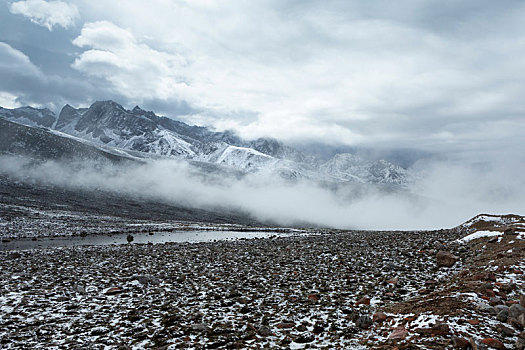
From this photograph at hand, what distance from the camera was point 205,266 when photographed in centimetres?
2302

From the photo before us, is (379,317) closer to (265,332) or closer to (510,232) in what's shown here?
(265,332)

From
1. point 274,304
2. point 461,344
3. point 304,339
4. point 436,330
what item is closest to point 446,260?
point 274,304

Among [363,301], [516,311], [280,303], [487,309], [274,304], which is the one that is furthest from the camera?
[280,303]

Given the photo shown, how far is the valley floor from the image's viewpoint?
31.8 ft

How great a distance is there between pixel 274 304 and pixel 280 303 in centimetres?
37

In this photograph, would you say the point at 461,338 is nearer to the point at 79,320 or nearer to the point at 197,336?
the point at 197,336

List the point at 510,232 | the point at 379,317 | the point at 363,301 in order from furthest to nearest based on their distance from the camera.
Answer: the point at 510,232
the point at 363,301
the point at 379,317

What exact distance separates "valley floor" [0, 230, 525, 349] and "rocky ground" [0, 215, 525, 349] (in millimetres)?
46

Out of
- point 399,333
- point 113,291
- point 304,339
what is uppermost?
point 399,333

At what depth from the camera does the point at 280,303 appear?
14.1 m

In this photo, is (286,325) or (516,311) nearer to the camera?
(516,311)

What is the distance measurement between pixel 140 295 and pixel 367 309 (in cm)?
1117

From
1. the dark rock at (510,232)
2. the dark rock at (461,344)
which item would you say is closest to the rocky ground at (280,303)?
the dark rock at (461,344)

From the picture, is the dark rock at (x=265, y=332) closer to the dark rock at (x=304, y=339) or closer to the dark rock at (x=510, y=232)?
the dark rock at (x=304, y=339)
